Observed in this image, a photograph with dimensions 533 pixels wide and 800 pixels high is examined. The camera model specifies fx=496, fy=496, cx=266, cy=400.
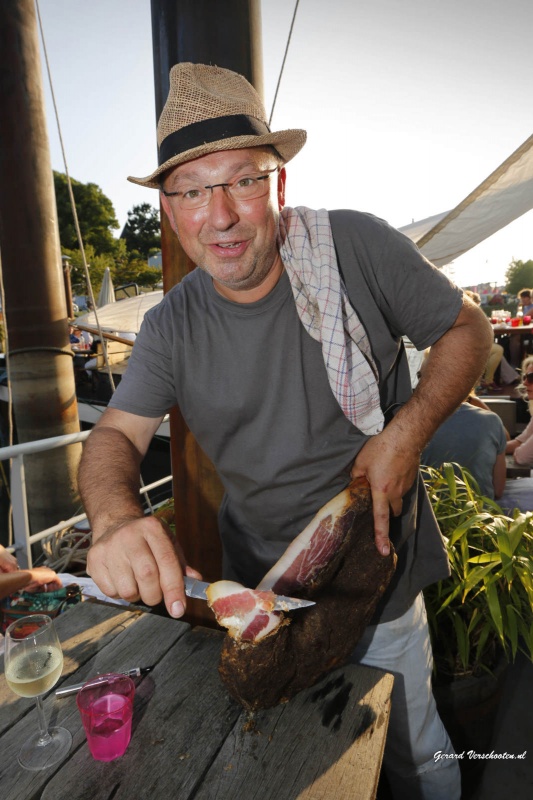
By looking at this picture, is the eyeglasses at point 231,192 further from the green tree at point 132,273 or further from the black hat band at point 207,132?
the green tree at point 132,273

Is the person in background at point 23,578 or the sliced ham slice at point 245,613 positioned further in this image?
the person in background at point 23,578

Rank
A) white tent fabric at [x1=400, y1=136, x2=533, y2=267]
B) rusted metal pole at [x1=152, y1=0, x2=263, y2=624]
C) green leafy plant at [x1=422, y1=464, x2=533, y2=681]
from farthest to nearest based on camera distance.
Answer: white tent fabric at [x1=400, y1=136, x2=533, y2=267]
green leafy plant at [x1=422, y1=464, x2=533, y2=681]
rusted metal pole at [x1=152, y1=0, x2=263, y2=624]

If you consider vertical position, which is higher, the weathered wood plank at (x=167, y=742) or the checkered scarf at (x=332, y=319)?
the checkered scarf at (x=332, y=319)

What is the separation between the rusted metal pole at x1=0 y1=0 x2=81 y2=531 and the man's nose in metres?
5.17

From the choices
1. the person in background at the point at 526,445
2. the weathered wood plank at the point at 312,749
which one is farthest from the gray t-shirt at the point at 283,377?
the person in background at the point at 526,445

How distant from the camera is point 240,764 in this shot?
130 centimetres

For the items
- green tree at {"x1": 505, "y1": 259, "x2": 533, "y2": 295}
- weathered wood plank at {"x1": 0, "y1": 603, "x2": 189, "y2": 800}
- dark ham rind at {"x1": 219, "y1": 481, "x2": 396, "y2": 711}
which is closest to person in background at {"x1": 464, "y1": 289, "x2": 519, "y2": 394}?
dark ham rind at {"x1": 219, "y1": 481, "x2": 396, "y2": 711}

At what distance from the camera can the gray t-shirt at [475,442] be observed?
12.6ft

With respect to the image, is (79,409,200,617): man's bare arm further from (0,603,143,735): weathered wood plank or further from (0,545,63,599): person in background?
(0,545,63,599): person in background

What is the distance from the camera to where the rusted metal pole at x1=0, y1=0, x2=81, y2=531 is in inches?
226

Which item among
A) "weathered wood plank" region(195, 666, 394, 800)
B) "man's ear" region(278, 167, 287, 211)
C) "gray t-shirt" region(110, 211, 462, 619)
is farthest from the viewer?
"man's ear" region(278, 167, 287, 211)

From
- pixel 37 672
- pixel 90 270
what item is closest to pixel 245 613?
pixel 37 672

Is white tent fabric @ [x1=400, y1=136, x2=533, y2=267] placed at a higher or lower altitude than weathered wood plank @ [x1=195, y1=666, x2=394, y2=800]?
higher

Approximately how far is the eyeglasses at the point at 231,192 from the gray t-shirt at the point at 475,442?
2639 millimetres
